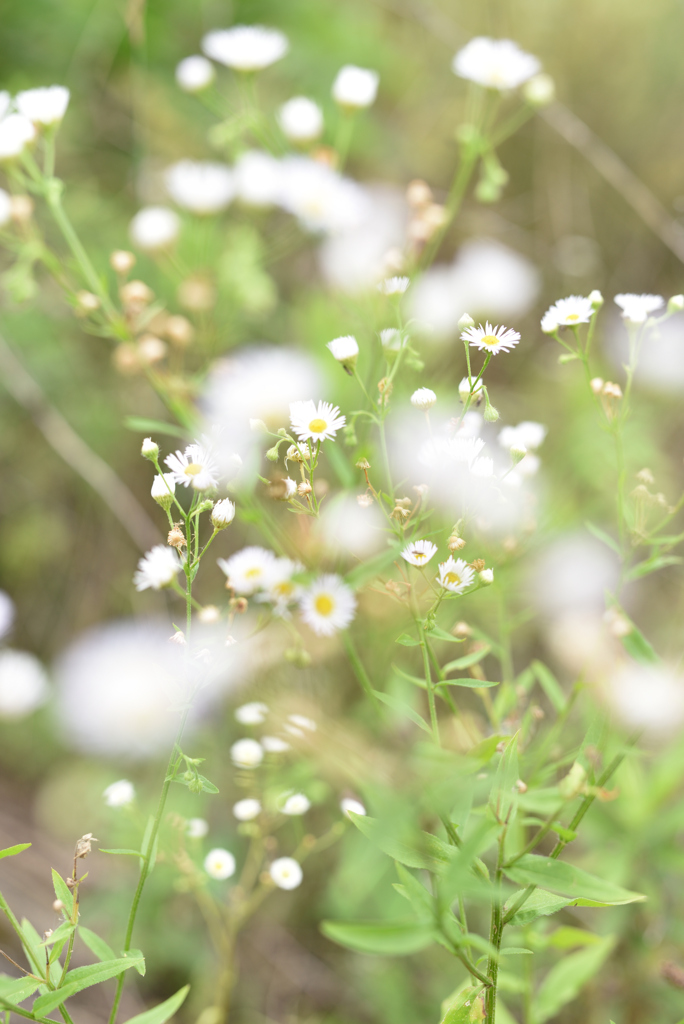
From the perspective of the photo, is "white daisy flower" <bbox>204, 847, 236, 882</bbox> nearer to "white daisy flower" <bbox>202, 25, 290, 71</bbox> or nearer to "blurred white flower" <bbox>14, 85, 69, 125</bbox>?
"blurred white flower" <bbox>14, 85, 69, 125</bbox>

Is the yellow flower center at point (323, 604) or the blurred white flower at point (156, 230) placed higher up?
the yellow flower center at point (323, 604)

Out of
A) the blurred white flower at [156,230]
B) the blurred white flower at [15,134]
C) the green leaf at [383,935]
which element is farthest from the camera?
the blurred white flower at [156,230]

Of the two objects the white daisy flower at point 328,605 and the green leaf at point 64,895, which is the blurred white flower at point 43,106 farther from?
the green leaf at point 64,895

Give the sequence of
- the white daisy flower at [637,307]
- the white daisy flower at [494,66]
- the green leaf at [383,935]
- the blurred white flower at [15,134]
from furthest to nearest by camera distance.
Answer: the white daisy flower at [494,66] < the blurred white flower at [15,134] < the white daisy flower at [637,307] < the green leaf at [383,935]

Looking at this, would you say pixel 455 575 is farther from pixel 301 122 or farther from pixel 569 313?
pixel 301 122

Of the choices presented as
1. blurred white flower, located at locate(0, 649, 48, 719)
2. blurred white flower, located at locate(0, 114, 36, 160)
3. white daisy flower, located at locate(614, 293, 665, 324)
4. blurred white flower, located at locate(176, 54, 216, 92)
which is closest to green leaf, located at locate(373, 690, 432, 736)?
white daisy flower, located at locate(614, 293, 665, 324)

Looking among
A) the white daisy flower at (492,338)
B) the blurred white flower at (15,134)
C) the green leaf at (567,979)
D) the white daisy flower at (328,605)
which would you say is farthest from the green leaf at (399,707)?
the blurred white flower at (15,134)

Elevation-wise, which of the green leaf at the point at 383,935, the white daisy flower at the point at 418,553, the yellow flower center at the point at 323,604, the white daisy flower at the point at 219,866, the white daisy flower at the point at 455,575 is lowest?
the white daisy flower at the point at 219,866

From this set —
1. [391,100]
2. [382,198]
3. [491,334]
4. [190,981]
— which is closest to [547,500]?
[491,334]

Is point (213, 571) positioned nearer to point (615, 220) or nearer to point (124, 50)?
point (124, 50)
